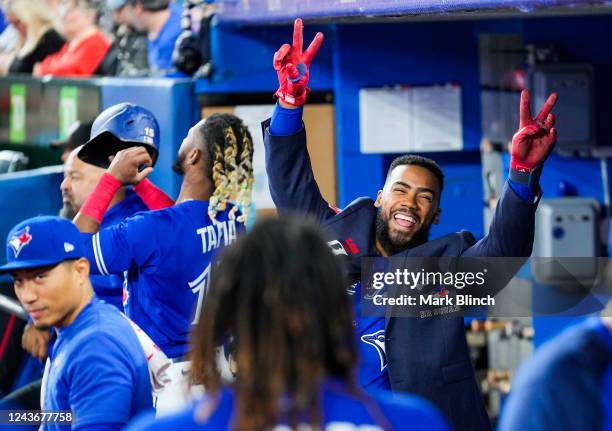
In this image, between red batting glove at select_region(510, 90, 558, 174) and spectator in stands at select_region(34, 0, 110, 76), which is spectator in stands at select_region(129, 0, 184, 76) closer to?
spectator in stands at select_region(34, 0, 110, 76)

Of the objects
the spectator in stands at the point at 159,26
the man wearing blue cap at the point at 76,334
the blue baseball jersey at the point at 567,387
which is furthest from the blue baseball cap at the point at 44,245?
the spectator in stands at the point at 159,26

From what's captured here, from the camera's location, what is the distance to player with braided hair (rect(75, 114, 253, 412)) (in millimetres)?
4305

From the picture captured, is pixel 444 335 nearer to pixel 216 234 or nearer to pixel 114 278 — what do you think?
pixel 216 234

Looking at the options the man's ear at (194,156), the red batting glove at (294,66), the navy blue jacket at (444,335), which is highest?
the red batting glove at (294,66)

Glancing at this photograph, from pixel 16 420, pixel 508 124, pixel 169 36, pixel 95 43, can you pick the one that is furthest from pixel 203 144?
pixel 95 43

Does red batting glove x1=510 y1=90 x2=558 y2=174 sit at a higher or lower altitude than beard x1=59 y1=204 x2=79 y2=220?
higher

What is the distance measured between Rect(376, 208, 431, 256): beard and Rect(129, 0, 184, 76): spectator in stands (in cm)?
368

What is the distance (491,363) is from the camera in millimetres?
6699

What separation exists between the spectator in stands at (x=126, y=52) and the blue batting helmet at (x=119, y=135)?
260 centimetres

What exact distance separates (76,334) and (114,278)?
161 centimetres

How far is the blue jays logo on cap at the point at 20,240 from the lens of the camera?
134 inches

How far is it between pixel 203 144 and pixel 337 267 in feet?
8.02

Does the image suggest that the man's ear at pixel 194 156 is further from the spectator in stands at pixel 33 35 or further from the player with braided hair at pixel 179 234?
the spectator in stands at pixel 33 35

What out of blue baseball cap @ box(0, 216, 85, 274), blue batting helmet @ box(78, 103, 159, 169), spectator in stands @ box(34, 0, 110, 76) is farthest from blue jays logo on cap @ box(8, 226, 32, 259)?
spectator in stands @ box(34, 0, 110, 76)
